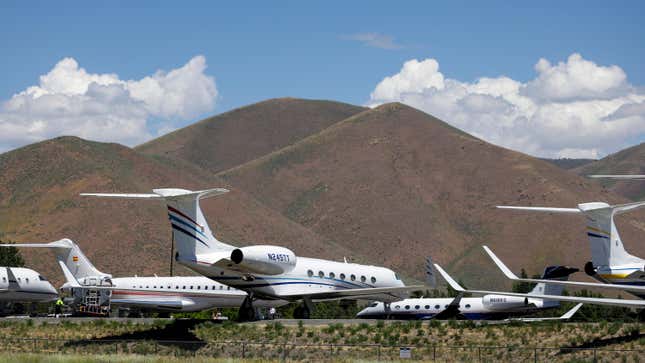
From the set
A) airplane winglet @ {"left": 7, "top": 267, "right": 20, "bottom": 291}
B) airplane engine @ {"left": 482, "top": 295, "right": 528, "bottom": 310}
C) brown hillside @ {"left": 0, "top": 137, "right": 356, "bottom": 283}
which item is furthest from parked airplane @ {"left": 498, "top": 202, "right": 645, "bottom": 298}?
brown hillside @ {"left": 0, "top": 137, "right": 356, "bottom": 283}

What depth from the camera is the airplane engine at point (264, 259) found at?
128 feet

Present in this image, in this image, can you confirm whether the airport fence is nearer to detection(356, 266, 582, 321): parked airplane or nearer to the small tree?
detection(356, 266, 582, 321): parked airplane

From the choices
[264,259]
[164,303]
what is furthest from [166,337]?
[164,303]

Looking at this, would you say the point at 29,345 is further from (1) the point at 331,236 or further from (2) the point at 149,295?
(1) the point at 331,236

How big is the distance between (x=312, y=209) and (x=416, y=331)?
144053 mm

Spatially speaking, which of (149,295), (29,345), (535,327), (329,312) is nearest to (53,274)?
(329,312)

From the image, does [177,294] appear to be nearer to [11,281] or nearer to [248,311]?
[248,311]

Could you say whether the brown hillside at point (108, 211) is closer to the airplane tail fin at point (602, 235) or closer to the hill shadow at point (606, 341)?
the airplane tail fin at point (602, 235)

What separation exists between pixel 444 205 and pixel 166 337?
14396 cm

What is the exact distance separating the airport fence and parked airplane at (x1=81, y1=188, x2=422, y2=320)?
3.58 meters

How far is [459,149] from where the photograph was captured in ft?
652

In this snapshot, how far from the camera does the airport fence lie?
111 ft

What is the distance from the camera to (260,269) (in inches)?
1590

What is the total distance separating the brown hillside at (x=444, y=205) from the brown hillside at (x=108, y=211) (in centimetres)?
1383
